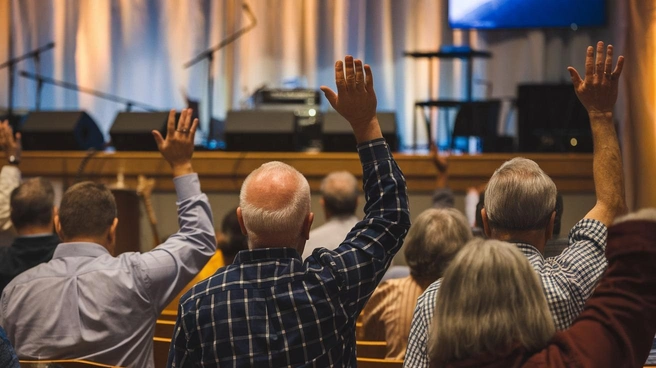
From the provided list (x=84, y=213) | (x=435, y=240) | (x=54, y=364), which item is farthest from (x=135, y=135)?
(x=54, y=364)

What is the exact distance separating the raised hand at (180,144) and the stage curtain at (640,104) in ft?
14.1

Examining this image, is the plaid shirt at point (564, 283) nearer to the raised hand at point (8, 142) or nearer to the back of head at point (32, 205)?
the back of head at point (32, 205)

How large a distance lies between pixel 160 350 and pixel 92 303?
28cm

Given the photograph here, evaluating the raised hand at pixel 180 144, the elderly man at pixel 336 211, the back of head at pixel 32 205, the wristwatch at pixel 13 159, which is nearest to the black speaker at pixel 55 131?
the wristwatch at pixel 13 159

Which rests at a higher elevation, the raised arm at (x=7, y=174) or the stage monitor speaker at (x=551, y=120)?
the stage monitor speaker at (x=551, y=120)

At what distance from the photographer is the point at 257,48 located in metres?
9.73

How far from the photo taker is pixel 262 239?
6.29ft

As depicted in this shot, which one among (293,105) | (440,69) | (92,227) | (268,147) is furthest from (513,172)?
(440,69)

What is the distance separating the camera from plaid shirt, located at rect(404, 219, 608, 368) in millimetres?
1812

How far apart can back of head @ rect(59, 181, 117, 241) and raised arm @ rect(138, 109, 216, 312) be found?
0.68 feet

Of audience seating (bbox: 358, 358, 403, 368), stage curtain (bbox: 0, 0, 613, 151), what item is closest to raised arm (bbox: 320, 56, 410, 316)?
audience seating (bbox: 358, 358, 403, 368)

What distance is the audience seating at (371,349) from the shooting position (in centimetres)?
262

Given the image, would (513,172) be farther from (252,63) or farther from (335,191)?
(252,63)

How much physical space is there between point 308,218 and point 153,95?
835cm
